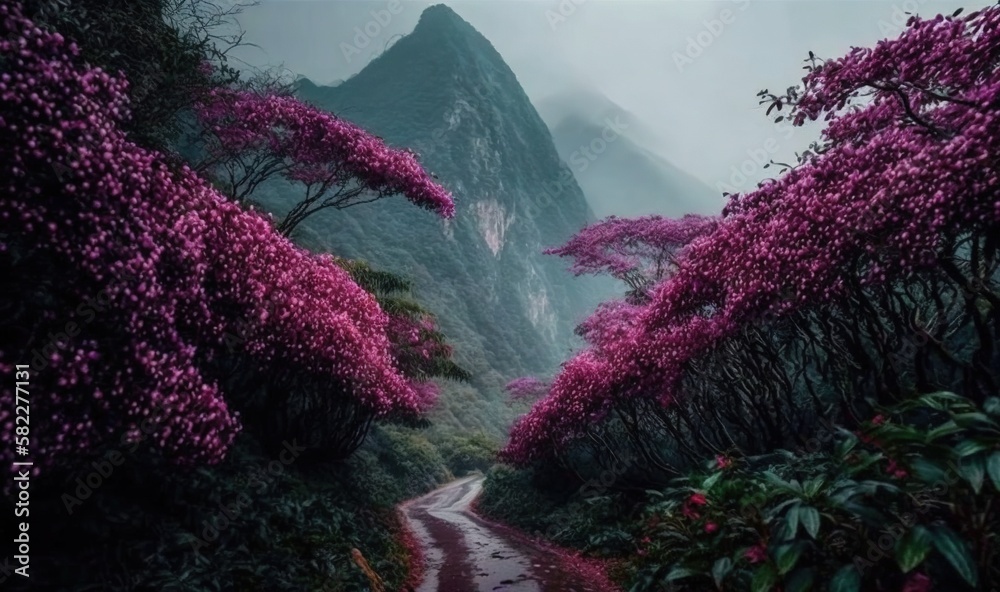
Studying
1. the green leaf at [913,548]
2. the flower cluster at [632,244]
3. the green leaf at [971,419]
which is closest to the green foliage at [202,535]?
the green leaf at [913,548]

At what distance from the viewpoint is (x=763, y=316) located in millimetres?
6141

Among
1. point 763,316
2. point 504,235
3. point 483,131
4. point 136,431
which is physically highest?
point 483,131

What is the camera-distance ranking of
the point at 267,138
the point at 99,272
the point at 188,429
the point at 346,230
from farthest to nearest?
the point at 346,230
the point at 267,138
the point at 188,429
the point at 99,272

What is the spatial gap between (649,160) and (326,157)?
144116 millimetres

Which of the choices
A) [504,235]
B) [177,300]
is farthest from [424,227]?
[177,300]

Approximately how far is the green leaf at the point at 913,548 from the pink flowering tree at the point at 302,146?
6786mm

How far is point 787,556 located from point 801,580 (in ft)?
0.41

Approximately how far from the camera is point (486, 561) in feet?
31.4

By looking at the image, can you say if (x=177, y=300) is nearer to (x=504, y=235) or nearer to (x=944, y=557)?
(x=944, y=557)

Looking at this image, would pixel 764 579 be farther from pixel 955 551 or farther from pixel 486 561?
pixel 486 561

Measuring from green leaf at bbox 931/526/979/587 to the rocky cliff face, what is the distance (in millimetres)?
40488

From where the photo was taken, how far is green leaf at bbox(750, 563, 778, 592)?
2902 mm

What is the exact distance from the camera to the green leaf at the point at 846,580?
2594 millimetres

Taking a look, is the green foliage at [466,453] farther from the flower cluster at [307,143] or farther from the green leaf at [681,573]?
the green leaf at [681,573]
